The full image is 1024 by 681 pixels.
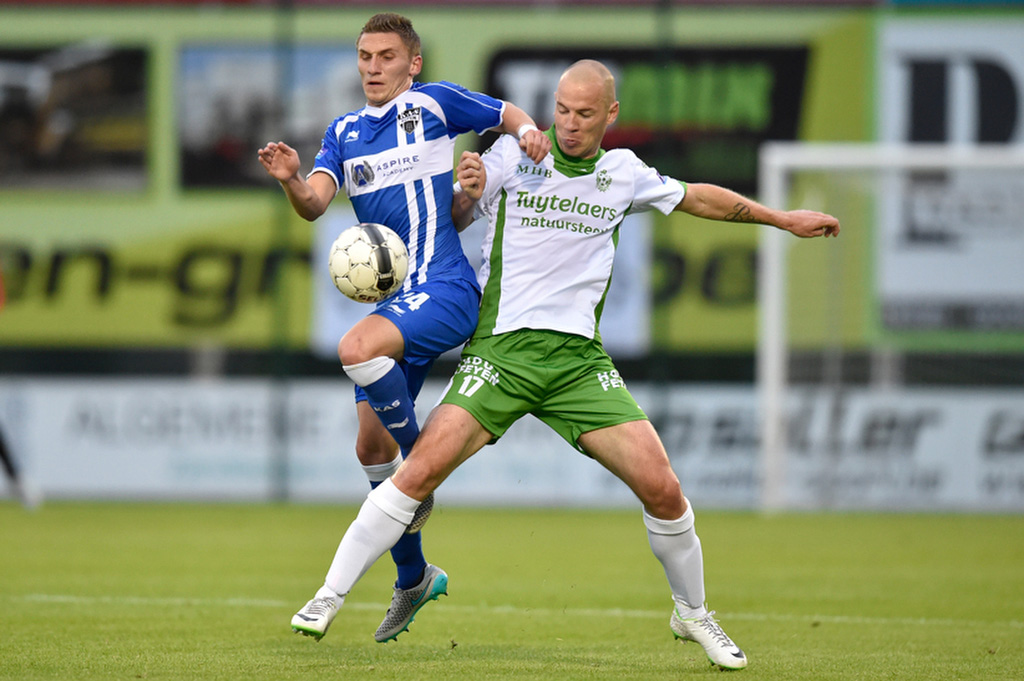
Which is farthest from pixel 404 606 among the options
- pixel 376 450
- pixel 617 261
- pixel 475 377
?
pixel 617 261

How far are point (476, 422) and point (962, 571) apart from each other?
5.02 metres

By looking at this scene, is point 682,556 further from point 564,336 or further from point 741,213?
point 741,213

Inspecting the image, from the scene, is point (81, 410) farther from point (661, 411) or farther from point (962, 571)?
point (962, 571)

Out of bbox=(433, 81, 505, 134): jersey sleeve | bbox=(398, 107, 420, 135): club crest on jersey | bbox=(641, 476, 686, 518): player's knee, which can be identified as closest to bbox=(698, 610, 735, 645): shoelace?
bbox=(641, 476, 686, 518): player's knee

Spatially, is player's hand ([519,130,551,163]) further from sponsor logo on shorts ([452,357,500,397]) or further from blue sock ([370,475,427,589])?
blue sock ([370,475,427,589])

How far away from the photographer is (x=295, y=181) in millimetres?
5211

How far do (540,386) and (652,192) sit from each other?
926mm

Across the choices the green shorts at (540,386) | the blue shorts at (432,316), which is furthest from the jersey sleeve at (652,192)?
the blue shorts at (432,316)

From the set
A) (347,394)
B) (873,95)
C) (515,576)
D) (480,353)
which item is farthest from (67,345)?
(480,353)

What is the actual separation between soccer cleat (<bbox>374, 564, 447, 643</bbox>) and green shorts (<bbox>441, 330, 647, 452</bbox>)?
864 millimetres

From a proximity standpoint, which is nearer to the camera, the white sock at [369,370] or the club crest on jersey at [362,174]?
the white sock at [369,370]

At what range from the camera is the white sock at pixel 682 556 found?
5.46m

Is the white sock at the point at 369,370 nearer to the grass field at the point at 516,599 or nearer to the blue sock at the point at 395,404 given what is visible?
the blue sock at the point at 395,404

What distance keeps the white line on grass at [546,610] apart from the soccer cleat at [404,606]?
1.37 metres
